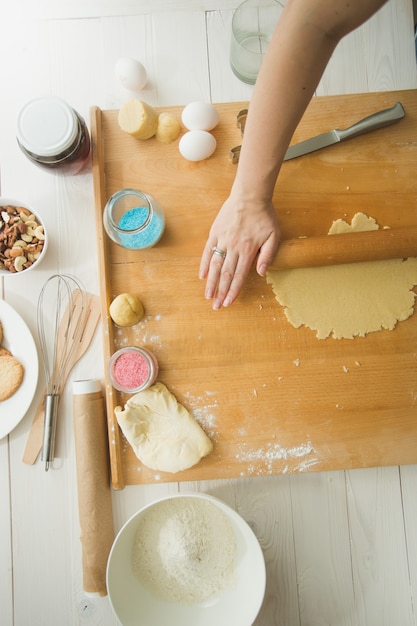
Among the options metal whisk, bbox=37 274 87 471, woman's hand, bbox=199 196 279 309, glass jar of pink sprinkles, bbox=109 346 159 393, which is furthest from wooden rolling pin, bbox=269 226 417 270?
metal whisk, bbox=37 274 87 471

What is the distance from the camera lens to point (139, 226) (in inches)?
28.1

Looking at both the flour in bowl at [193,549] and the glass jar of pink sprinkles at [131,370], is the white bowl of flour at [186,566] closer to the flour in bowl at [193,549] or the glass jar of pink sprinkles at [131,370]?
the flour in bowl at [193,549]

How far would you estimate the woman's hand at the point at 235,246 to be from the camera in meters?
0.68

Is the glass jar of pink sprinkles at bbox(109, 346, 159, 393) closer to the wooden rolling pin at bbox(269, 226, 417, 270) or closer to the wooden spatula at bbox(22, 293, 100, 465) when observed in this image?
the wooden spatula at bbox(22, 293, 100, 465)

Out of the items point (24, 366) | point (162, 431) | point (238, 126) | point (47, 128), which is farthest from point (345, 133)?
point (24, 366)

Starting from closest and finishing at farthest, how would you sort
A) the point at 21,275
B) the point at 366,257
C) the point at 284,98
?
1. the point at 284,98
2. the point at 366,257
3. the point at 21,275

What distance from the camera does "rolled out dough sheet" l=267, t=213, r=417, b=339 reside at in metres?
0.75

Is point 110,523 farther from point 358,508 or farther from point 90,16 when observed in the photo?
point 90,16

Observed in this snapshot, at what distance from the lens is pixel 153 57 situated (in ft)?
2.84

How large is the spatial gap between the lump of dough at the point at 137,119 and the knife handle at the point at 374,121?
329mm

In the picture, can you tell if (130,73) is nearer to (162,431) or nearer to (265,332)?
(265,332)

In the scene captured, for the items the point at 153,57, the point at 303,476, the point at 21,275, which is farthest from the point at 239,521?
the point at 153,57

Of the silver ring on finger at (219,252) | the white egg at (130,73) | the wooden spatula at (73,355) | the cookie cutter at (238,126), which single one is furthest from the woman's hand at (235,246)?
the white egg at (130,73)

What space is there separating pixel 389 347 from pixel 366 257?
17 cm
